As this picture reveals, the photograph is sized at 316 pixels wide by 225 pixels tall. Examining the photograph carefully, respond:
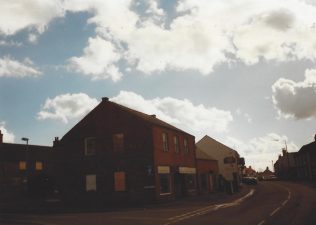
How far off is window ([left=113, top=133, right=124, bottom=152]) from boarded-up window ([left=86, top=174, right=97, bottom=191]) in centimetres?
333

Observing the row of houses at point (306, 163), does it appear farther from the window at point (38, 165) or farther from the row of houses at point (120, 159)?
the window at point (38, 165)

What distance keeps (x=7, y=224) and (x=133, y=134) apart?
668 inches

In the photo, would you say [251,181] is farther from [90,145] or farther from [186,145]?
[90,145]

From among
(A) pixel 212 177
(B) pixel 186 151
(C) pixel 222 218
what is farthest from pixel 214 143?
(C) pixel 222 218

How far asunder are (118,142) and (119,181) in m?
3.58

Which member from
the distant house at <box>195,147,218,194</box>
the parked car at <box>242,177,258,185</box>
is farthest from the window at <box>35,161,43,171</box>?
the parked car at <box>242,177,258,185</box>

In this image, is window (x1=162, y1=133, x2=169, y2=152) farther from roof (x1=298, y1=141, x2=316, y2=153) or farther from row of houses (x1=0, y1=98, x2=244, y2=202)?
roof (x1=298, y1=141, x2=316, y2=153)

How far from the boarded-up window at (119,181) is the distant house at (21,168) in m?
21.5

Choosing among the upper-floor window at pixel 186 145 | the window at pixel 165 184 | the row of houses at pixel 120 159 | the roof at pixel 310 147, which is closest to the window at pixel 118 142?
the row of houses at pixel 120 159

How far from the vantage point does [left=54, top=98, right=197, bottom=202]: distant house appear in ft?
112

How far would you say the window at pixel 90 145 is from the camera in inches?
1451

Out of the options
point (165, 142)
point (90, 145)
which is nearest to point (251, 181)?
point (165, 142)

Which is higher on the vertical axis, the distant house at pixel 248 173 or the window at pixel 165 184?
the distant house at pixel 248 173

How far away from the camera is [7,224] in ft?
64.3
